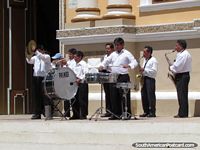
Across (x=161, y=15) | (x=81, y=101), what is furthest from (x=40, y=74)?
(x=161, y=15)

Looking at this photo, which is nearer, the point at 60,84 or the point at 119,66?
the point at 119,66

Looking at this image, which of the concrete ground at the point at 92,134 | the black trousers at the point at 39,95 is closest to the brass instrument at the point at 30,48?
the black trousers at the point at 39,95

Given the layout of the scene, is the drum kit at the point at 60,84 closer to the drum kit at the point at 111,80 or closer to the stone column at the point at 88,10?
the drum kit at the point at 111,80

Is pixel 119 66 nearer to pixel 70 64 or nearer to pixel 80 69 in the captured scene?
pixel 80 69

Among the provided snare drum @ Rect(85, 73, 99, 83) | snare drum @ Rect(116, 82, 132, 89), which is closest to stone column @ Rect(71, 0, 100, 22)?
snare drum @ Rect(85, 73, 99, 83)

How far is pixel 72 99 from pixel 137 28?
104 inches

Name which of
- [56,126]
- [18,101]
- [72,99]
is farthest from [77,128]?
[18,101]

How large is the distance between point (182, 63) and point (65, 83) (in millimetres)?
2470

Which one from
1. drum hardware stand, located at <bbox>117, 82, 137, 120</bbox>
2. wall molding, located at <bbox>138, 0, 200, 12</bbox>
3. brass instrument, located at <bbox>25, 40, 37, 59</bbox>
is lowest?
drum hardware stand, located at <bbox>117, 82, 137, 120</bbox>

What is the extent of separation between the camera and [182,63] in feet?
46.7

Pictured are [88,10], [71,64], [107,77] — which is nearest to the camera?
[107,77]

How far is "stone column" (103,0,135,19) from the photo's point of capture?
16516 mm

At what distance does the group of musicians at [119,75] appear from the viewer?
46.0ft

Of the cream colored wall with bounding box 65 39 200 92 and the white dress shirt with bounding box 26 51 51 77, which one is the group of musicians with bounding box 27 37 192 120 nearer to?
the white dress shirt with bounding box 26 51 51 77
